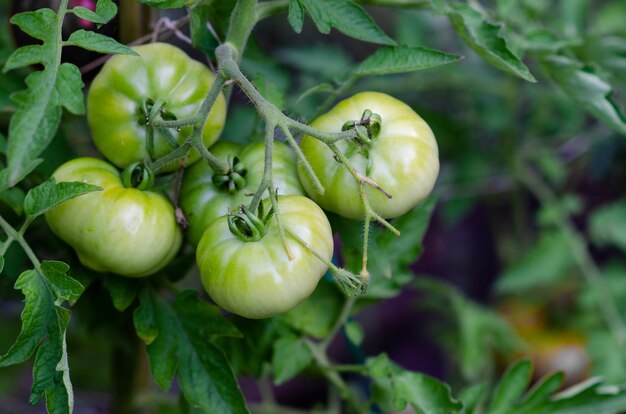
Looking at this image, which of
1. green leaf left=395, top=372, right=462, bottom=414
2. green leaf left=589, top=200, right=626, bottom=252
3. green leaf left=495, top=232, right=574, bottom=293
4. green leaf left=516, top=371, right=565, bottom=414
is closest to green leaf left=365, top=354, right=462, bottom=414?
green leaf left=395, top=372, right=462, bottom=414

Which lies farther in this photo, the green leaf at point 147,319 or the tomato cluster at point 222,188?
the green leaf at point 147,319

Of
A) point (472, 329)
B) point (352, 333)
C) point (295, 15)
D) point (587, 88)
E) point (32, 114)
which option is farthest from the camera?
point (472, 329)

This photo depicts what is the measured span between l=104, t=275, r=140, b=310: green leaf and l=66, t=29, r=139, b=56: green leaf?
24cm

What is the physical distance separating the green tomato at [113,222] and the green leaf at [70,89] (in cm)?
9

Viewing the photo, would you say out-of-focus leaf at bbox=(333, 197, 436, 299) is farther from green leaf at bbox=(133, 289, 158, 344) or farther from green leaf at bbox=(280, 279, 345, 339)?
green leaf at bbox=(133, 289, 158, 344)

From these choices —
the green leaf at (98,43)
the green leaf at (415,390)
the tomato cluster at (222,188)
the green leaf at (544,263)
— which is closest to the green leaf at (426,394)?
the green leaf at (415,390)

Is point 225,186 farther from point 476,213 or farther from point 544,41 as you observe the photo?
point 476,213

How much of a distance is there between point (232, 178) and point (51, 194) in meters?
0.15

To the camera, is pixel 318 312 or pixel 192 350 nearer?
pixel 192 350

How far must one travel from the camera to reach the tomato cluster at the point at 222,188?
21.9 inches

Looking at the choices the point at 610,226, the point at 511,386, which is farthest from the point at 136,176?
the point at 610,226

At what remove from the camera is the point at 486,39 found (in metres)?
0.70

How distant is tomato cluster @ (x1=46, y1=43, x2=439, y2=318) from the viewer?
56 cm

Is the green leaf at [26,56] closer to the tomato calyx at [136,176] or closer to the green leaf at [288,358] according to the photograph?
the tomato calyx at [136,176]
